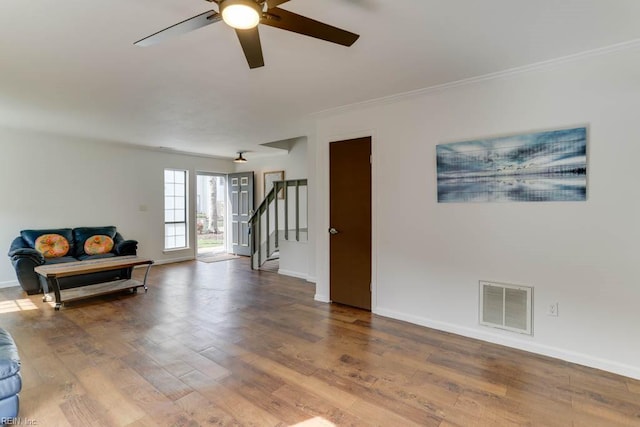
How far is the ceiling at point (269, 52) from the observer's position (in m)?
1.92

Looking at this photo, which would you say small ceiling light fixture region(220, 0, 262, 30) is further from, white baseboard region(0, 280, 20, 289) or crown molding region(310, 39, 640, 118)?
white baseboard region(0, 280, 20, 289)

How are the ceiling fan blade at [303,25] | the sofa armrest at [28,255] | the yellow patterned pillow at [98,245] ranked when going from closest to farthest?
the ceiling fan blade at [303,25] → the sofa armrest at [28,255] → the yellow patterned pillow at [98,245]

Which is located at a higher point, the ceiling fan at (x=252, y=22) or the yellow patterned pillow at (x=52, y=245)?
the ceiling fan at (x=252, y=22)

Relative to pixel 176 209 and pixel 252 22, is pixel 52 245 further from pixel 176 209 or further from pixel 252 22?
pixel 252 22

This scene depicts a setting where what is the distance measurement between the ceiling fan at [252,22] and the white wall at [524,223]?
70.4 inches

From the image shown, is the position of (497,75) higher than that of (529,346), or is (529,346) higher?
(497,75)

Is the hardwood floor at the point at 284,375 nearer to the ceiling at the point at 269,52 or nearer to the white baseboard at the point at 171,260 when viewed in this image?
the ceiling at the point at 269,52

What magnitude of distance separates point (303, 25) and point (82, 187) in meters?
5.87

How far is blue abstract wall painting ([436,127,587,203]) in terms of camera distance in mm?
2551

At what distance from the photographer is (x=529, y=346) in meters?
2.76

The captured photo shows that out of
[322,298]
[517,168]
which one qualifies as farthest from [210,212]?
[517,168]

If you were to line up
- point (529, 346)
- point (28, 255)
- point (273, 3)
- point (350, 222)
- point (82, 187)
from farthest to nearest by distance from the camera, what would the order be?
point (82, 187) → point (28, 255) → point (350, 222) → point (529, 346) → point (273, 3)

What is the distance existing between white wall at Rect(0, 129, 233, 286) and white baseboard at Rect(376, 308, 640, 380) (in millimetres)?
5448

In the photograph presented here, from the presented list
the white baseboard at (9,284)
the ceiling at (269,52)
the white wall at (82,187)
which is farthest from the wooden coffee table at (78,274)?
the ceiling at (269,52)
